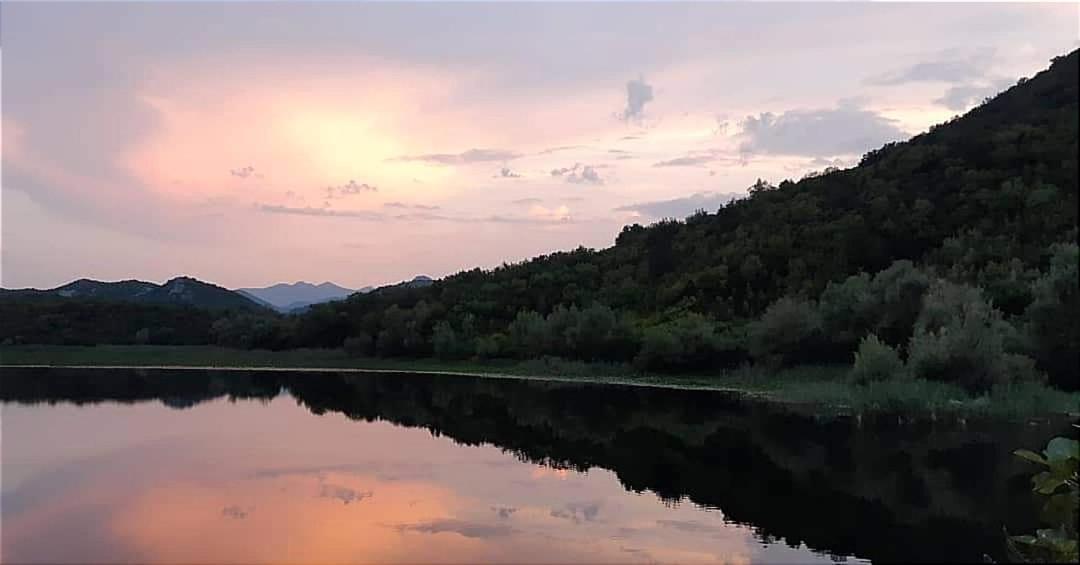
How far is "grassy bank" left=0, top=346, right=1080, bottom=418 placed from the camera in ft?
93.4

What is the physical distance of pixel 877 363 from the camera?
3159 cm

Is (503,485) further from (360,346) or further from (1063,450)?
(360,346)

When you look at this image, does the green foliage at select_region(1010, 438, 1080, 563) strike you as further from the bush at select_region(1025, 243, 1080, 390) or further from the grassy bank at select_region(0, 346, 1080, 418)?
the bush at select_region(1025, 243, 1080, 390)

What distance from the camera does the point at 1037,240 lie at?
39031 mm

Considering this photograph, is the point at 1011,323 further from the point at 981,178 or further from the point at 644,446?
→ the point at 644,446

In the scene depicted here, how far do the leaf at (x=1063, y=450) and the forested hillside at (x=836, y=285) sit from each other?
2965 mm

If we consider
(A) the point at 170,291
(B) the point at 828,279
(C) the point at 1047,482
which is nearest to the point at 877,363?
(B) the point at 828,279

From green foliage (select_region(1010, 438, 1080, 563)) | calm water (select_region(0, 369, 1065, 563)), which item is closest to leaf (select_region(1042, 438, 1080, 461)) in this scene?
green foliage (select_region(1010, 438, 1080, 563))

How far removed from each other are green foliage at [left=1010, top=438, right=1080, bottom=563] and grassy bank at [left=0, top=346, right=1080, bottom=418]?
61.2 ft

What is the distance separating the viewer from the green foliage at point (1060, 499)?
9.04 m

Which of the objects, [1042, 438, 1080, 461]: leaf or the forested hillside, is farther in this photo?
the forested hillside

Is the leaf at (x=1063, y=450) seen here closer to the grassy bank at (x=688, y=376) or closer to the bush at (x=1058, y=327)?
the grassy bank at (x=688, y=376)

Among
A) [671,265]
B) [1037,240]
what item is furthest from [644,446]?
[671,265]

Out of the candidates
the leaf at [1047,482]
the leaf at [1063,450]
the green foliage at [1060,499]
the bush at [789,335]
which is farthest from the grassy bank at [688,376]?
the leaf at [1063,450]
